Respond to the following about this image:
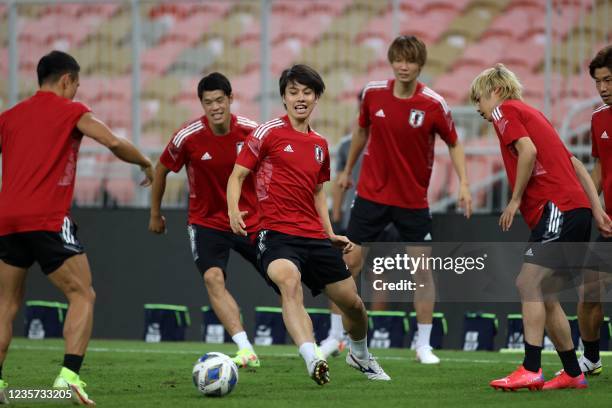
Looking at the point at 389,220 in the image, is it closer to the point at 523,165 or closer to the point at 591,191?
the point at 591,191

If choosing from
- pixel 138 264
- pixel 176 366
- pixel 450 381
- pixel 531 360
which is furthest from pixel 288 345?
pixel 531 360

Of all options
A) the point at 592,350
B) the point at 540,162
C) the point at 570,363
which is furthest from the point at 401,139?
the point at 570,363

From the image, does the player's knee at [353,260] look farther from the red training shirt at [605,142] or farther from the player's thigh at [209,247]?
the red training shirt at [605,142]

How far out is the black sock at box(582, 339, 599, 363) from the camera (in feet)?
28.2

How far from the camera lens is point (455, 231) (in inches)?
479

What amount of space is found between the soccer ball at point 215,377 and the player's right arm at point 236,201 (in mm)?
848

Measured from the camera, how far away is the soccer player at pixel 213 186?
31.3 ft

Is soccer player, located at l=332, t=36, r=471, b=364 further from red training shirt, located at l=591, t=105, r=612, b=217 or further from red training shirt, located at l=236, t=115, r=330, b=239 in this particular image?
red training shirt, located at l=236, t=115, r=330, b=239

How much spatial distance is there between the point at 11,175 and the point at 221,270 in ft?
9.29

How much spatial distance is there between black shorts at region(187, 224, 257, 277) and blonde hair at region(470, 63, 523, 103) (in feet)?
8.29

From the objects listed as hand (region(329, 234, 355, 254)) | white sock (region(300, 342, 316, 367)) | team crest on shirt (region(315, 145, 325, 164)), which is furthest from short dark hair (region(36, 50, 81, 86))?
white sock (region(300, 342, 316, 367))

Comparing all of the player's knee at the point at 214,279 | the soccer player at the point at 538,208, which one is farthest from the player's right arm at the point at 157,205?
the soccer player at the point at 538,208

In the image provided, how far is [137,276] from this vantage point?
13281mm

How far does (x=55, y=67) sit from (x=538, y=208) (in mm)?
3197
